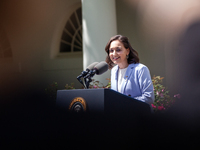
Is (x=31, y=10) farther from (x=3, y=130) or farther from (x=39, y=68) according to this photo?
(x=3, y=130)

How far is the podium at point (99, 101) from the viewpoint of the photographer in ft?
4.79

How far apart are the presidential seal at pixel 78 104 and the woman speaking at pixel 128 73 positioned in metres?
0.71

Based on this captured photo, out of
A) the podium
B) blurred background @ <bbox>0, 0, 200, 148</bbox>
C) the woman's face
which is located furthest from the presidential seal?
blurred background @ <bbox>0, 0, 200, 148</bbox>

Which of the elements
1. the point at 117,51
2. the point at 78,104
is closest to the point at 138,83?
the point at 117,51

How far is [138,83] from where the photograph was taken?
2.31 m

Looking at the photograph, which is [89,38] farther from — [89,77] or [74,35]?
[74,35]

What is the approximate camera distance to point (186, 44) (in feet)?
19.0

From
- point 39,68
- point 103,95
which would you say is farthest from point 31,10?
point 103,95

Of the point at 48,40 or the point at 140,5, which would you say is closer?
the point at 140,5

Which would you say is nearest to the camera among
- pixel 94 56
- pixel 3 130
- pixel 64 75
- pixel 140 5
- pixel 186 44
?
pixel 3 130

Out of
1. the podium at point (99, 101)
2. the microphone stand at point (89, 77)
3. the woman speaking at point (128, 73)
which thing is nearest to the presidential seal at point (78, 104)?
the podium at point (99, 101)

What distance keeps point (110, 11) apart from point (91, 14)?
46cm

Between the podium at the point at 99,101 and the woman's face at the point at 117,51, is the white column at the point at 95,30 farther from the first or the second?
the podium at the point at 99,101

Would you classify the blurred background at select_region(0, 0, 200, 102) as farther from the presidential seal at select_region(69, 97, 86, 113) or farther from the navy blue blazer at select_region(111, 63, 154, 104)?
the presidential seal at select_region(69, 97, 86, 113)
